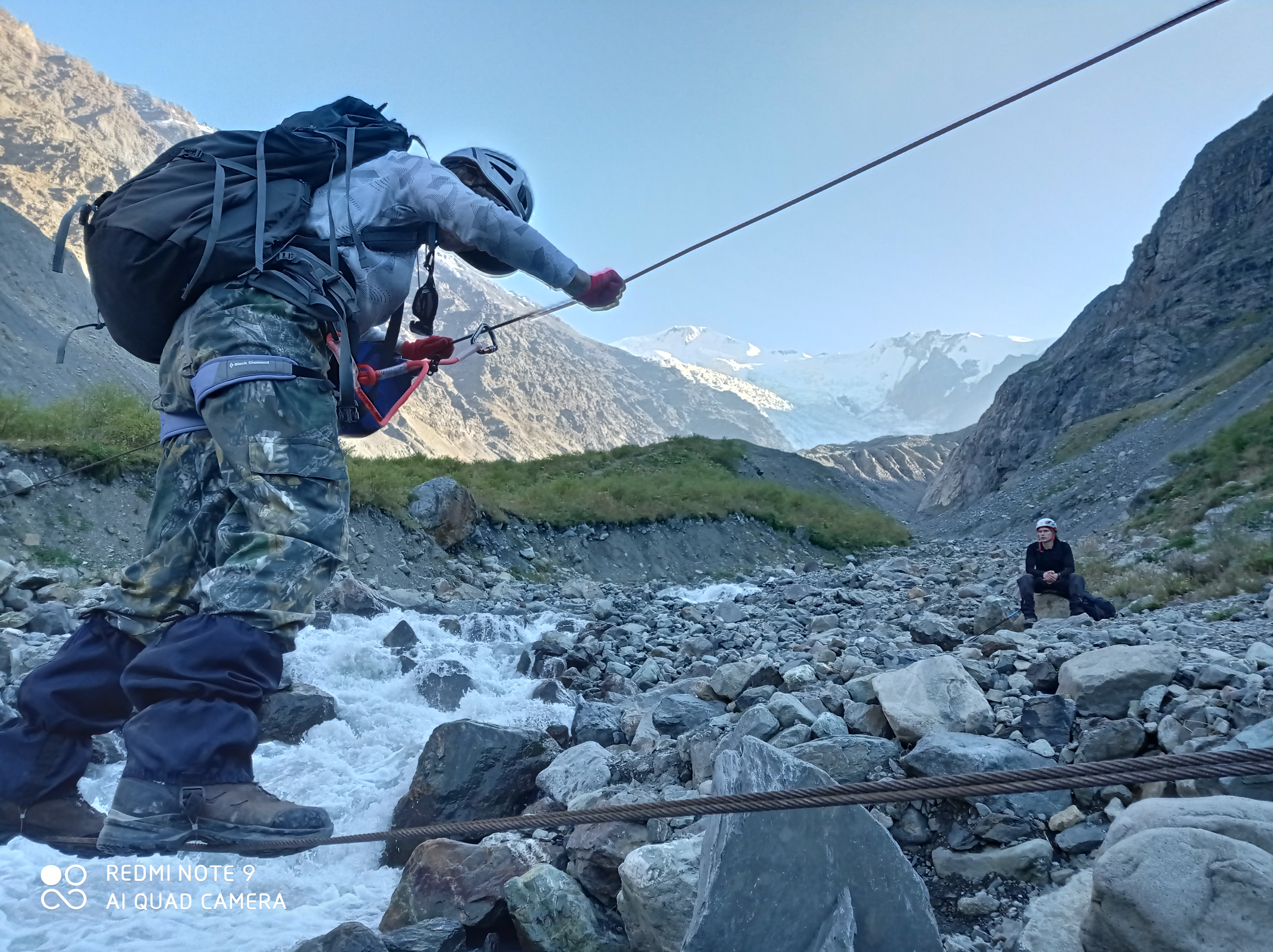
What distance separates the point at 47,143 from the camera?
7706 cm

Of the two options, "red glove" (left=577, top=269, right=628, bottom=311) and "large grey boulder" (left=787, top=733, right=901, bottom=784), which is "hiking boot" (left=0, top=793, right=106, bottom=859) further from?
"large grey boulder" (left=787, top=733, right=901, bottom=784)

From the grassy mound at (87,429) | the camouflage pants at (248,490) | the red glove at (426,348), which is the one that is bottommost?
the camouflage pants at (248,490)

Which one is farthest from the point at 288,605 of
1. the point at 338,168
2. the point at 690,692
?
the point at 690,692

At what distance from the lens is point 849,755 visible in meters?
3.29

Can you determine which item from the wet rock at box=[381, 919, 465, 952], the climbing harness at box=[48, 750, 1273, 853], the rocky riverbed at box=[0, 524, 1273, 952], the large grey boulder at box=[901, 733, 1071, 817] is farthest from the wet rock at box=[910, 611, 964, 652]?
the climbing harness at box=[48, 750, 1273, 853]

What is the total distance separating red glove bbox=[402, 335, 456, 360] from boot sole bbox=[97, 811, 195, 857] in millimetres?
1628

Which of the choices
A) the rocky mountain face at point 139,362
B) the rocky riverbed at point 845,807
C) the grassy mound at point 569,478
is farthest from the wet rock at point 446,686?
the grassy mound at point 569,478

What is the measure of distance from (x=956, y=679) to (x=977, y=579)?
11506 millimetres

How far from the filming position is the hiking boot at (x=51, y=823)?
226cm

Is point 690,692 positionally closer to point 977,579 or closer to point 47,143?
point 977,579

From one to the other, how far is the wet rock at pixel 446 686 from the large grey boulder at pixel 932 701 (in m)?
3.81

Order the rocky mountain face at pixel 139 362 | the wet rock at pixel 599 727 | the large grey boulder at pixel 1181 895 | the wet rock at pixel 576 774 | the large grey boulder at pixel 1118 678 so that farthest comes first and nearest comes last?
the rocky mountain face at pixel 139 362 → the wet rock at pixel 599 727 → the wet rock at pixel 576 774 → the large grey boulder at pixel 1118 678 → the large grey boulder at pixel 1181 895

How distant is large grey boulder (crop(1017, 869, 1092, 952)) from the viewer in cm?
214

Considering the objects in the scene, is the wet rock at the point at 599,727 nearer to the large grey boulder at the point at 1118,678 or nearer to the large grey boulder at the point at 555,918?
the large grey boulder at the point at 555,918
